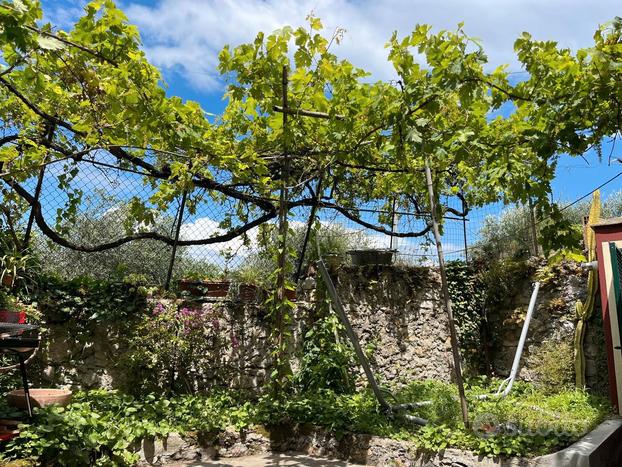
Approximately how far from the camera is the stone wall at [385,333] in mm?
5238

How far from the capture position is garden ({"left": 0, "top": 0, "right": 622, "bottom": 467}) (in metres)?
3.48

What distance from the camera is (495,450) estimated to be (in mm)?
3857

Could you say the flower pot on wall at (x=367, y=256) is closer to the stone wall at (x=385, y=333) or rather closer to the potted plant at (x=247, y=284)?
the stone wall at (x=385, y=333)

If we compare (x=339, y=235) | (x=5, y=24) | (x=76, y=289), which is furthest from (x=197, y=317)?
(x=5, y=24)

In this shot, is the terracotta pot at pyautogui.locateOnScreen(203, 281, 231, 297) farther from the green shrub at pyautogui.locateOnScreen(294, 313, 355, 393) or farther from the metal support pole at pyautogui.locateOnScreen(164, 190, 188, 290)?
the green shrub at pyautogui.locateOnScreen(294, 313, 355, 393)

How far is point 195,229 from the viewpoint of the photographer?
6.05 metres

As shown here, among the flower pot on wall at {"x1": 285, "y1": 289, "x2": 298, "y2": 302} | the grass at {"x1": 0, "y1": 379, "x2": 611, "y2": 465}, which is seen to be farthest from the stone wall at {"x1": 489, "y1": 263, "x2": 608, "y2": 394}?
the flower pot on wall at {"x1": 285, "y1": 289, "x2": 298, "y2": 302}

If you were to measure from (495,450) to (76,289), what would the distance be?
434cm

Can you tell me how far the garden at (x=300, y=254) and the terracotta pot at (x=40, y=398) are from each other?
0.02 metres

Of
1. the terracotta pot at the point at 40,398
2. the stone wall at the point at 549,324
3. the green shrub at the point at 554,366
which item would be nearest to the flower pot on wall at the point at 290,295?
the terracotta pot at the point at 40,398

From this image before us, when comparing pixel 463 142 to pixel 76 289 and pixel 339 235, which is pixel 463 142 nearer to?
pixel 339 235

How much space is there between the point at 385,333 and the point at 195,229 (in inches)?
117

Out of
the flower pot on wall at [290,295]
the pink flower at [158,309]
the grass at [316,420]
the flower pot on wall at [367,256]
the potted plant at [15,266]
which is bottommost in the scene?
the grass at [316,420]

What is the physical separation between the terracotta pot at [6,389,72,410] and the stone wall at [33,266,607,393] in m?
1.17
